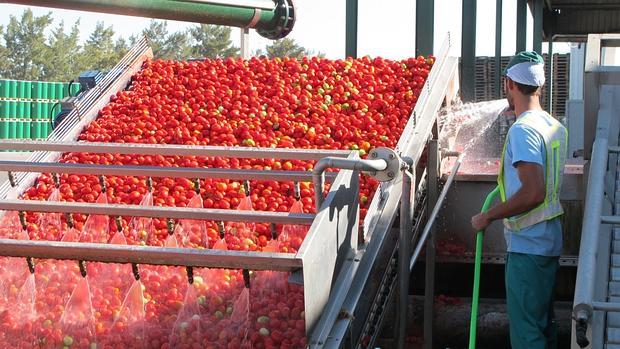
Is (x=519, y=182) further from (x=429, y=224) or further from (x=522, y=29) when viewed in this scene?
(x=522, y=29)

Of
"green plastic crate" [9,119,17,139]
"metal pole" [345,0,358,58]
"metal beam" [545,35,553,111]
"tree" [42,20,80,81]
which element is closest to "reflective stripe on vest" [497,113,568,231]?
"metal pole" [345,0,358,58]

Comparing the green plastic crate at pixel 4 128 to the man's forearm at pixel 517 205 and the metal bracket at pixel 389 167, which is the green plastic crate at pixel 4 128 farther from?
the man's forearm at pixel 517 205

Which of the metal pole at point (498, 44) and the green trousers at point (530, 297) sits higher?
the metal pole at point (498, 44)

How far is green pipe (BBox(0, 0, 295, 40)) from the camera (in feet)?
16.8

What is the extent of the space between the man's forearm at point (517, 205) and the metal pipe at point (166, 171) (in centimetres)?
103

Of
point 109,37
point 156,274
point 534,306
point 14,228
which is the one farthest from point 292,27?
point 109,37

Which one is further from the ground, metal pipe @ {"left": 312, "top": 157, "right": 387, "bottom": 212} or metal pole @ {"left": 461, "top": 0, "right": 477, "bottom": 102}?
metal pole @ {"left": 461, "top": 0, "right": 477, "bottom": 102}

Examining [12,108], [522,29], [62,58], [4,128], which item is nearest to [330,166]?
[522,29]

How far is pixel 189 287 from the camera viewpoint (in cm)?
472

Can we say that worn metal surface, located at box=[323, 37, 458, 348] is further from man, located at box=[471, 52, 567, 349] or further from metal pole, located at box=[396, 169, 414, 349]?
man, located at box=[471, 52, 567, 349]

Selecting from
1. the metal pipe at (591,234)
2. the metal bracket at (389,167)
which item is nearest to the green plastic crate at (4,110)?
the metal bracket at (389,167)

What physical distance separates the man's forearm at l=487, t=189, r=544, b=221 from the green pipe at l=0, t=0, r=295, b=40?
91.9 inches

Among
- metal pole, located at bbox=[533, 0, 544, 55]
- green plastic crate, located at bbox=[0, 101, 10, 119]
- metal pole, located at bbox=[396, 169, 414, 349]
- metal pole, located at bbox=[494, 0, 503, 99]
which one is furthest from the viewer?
green plastic crate, located at bbox=[0, 101, 10, 119]

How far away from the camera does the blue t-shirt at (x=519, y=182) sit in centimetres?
456
